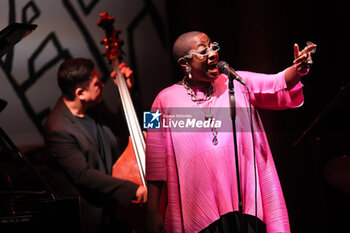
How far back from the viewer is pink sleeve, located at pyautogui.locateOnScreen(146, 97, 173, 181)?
2129 millimetres

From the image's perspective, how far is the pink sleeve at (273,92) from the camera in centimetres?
206

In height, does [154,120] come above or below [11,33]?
below

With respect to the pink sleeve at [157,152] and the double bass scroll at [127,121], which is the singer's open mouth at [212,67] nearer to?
the pink sleeve at [157,152]

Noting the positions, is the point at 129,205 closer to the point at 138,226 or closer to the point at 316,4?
the point at 138,226

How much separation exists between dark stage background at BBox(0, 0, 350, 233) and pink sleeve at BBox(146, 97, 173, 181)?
574 millimetres

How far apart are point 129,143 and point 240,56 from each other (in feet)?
3.09

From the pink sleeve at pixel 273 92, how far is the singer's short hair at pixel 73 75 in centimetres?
103

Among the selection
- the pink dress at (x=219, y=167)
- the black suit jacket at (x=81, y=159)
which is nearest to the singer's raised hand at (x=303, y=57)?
the pink dress at (x=219, y=167)

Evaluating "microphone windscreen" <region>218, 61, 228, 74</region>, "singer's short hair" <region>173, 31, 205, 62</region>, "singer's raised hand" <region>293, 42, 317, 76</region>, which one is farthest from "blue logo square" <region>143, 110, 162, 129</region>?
"singer's raised hand" <region>293, 42, 317, 76</region>

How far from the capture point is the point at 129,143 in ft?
8.08

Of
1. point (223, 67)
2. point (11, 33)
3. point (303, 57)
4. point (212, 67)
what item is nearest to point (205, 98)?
point (212, 67)

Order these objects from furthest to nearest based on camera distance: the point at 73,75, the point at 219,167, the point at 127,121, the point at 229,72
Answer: the point at 73,75, the point at 127,121, the point at 219,167, the point at 229,72

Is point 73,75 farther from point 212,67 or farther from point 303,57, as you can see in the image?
point 303,57

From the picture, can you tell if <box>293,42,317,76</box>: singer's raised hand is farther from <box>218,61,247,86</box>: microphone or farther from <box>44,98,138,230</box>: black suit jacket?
<box>44,98,138,230</box>: black suit jacket
